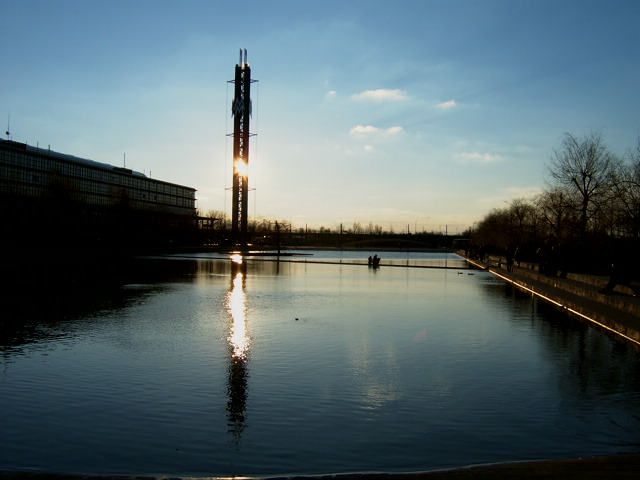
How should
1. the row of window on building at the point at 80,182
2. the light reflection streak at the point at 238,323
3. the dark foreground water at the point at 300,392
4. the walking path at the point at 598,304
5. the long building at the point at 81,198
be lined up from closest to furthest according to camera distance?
the dark foreground water at the point at 300,392
the light reflection streak at the point at 238,323
the walking path at the point at 598,304
the long building at the point at 81,198
the row of window on building at the point at 80,182

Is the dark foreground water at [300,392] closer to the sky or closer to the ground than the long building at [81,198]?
closer to the ground

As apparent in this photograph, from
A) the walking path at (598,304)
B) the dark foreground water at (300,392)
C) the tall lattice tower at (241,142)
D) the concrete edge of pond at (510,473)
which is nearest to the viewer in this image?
the concrete edge of pond at (510,473)

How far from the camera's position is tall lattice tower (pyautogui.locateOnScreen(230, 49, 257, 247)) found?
9494 cm

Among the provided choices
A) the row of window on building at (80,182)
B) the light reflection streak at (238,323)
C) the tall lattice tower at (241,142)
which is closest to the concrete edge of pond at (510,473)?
the light reflection streak at (238,323)

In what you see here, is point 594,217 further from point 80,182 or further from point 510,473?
point 80,182

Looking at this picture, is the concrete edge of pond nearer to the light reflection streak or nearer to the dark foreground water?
the dark foreground water

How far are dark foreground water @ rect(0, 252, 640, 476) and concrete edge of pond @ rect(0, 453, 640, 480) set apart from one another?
479mm

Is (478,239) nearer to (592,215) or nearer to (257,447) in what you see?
(592,215)

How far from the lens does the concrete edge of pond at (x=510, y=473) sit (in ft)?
15.5

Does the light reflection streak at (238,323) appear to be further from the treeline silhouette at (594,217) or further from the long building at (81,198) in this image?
the long building at (81,198)

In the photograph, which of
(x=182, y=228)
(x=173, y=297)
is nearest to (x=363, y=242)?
(x=182, y=228)

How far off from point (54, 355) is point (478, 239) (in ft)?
344

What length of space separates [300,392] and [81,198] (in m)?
70.9

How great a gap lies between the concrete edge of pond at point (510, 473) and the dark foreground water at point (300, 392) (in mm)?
479
